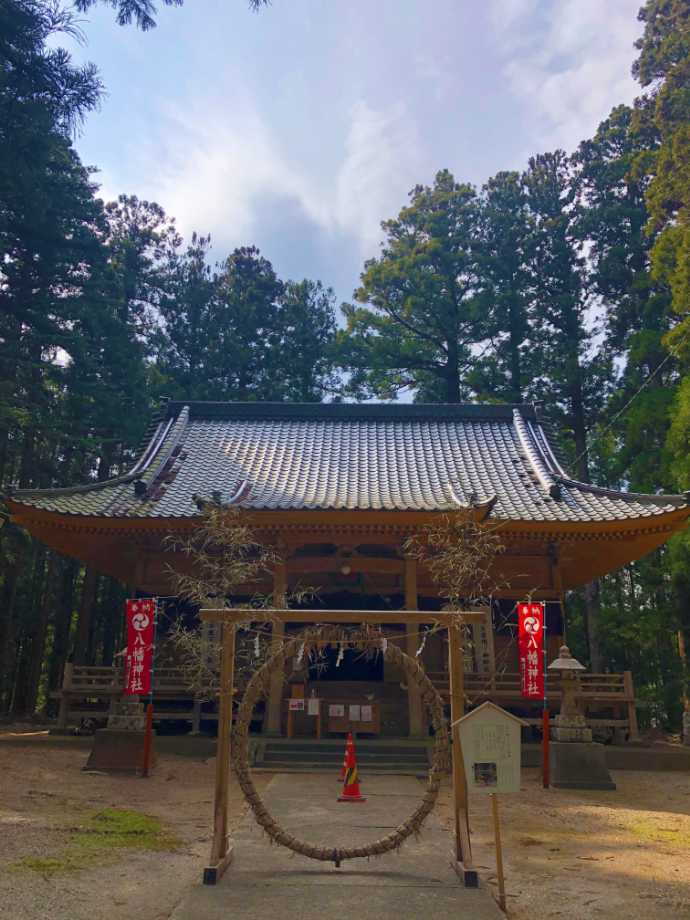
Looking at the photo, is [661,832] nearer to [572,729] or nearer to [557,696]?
[572,729]

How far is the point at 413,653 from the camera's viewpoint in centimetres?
1269

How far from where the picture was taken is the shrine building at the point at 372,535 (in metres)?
12.8

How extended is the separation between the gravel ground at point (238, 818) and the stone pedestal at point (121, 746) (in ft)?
0.94

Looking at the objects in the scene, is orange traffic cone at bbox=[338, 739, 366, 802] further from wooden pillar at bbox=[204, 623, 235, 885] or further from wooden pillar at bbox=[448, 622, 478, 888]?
wooden pillar at bbox=[448, 622, 478, 888]

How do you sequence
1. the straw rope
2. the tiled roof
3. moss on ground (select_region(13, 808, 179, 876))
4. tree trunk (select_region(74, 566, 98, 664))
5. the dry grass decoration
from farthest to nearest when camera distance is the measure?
tree trunk (select_region(74, 566, 98, 664))
the tiled roof
the dry grass decoration
moss on ground (select_region(13, 808, 179, 876))
the straw rope

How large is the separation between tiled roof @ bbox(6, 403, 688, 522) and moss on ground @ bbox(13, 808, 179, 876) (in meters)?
5.68

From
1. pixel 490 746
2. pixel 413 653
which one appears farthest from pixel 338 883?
pixel 413 653

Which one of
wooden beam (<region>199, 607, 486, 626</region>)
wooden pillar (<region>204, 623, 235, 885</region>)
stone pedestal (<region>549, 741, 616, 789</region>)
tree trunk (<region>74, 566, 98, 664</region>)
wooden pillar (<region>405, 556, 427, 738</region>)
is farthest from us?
tree trunk (<region>74, 566, 98, 664</region>)

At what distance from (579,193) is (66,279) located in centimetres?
1966

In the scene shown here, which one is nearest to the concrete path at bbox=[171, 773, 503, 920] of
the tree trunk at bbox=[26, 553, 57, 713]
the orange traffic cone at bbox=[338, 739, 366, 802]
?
the orange traffic cone at bbox=[338, 739, 366, 802]

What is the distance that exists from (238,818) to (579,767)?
5319 mm

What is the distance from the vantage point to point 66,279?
20.5 meters

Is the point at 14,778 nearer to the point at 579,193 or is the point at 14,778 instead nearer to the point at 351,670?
the point at 351,670

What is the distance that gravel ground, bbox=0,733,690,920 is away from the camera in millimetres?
5016
